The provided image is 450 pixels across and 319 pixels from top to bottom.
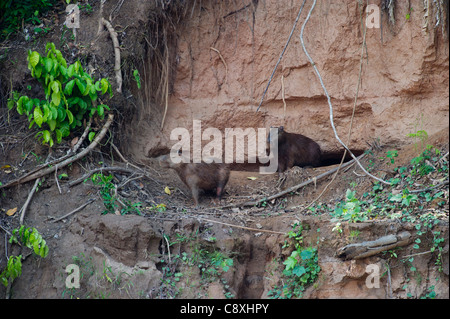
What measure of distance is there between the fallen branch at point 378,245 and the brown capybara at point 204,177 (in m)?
2.77

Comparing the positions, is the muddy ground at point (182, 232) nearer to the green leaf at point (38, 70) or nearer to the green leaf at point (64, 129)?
the green leaf at point (64, 129)

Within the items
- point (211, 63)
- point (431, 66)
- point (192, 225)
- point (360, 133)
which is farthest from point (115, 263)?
point (431, 66)

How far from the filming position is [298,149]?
9016mm

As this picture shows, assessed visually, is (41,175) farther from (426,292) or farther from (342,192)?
(426,292)

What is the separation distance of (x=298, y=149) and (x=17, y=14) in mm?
5234

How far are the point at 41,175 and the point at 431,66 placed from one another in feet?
20.2

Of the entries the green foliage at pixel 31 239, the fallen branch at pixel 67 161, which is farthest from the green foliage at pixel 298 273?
the fallen branch at pixel 67 161

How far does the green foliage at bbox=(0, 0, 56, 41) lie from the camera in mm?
7914

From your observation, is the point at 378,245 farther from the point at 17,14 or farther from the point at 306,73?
the point at 17,14

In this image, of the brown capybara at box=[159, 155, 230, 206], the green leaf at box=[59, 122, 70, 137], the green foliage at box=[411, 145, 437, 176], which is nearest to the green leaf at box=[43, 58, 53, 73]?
the green leaf at box=[59, 122, 70, 137]

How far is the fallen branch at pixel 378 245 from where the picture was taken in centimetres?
565

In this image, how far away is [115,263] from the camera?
6.12 metres

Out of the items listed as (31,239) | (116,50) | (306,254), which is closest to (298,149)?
(306,254)

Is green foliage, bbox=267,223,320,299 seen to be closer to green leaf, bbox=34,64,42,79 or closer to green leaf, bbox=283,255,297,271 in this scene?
green leaf, bbox=283,255,297,271
